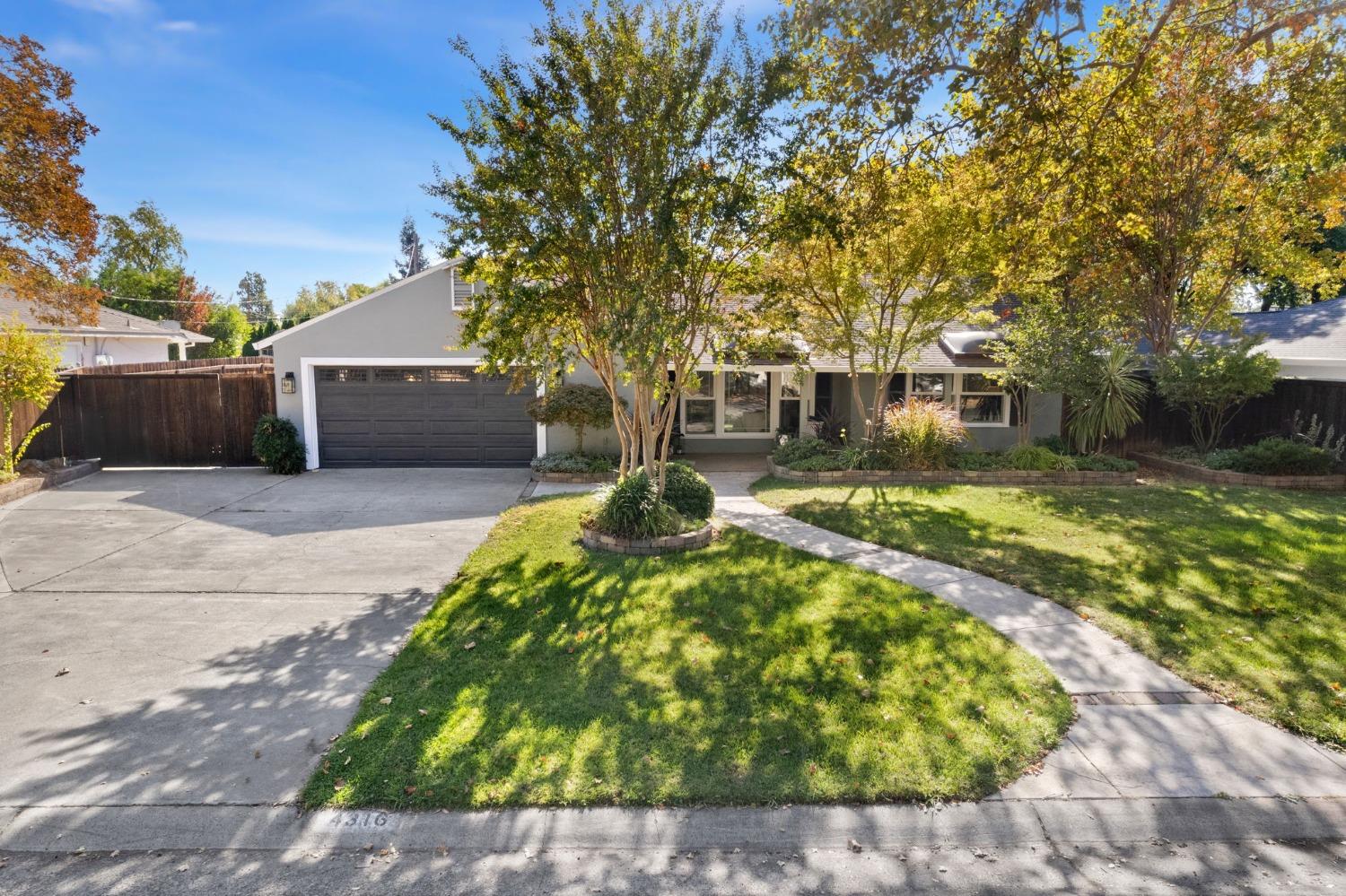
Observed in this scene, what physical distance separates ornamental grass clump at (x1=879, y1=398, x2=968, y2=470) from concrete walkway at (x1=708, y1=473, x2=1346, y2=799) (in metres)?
6.58

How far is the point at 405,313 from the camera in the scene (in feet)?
45.4

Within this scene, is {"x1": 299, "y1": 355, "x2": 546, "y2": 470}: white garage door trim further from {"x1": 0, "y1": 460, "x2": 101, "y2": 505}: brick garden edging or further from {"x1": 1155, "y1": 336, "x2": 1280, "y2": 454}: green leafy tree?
{"x1": 1155, "y1": 336, "x2": 1280, "y2": 454}: green leafy tree

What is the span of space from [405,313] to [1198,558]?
12833 mm

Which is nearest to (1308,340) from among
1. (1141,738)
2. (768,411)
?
(768,411)

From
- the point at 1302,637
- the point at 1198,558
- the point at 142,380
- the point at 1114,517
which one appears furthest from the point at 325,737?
the point at 142,380

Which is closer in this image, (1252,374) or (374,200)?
(1252,374)

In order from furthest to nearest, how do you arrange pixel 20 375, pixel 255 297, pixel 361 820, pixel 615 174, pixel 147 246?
pixel 255 297 < pixel 147 246 < pixel 20 375 < pixel 615 174 < pixel 361 820

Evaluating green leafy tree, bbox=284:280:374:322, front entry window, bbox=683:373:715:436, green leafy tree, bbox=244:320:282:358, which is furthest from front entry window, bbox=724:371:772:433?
green leafy tree, bbox=284:280:374:322

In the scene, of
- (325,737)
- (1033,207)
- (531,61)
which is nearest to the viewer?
(325,737)

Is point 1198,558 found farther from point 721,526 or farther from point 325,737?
point 325,737

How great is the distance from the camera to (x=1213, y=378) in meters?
12.6

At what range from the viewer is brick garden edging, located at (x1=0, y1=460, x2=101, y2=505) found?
447 inches

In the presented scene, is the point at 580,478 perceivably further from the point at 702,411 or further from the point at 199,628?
the point at 199,628

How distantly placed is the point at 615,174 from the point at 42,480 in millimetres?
11672
